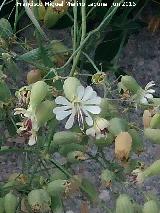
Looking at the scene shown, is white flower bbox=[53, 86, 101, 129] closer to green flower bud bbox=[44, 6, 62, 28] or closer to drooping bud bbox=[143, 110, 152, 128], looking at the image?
drooping bud bbox=[143, 110, 152, 128]

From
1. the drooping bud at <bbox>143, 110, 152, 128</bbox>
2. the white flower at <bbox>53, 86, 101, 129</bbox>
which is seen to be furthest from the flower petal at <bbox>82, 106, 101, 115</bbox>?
the drooping bud at <bbox>143, 110, 152, 128</bbox>

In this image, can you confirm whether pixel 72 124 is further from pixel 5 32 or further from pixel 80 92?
pixel 5 32

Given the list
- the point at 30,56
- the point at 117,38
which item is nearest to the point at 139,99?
the point at 30,56

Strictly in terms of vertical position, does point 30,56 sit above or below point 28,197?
above

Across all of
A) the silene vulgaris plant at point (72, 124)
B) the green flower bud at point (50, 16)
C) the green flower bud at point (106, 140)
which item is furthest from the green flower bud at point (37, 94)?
the green flower bud at point (50, 16)

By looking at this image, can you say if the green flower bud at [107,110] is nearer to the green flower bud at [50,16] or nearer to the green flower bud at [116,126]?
the green flower bud at [116,126]

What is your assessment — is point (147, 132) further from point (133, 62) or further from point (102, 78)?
point (133, 62)
